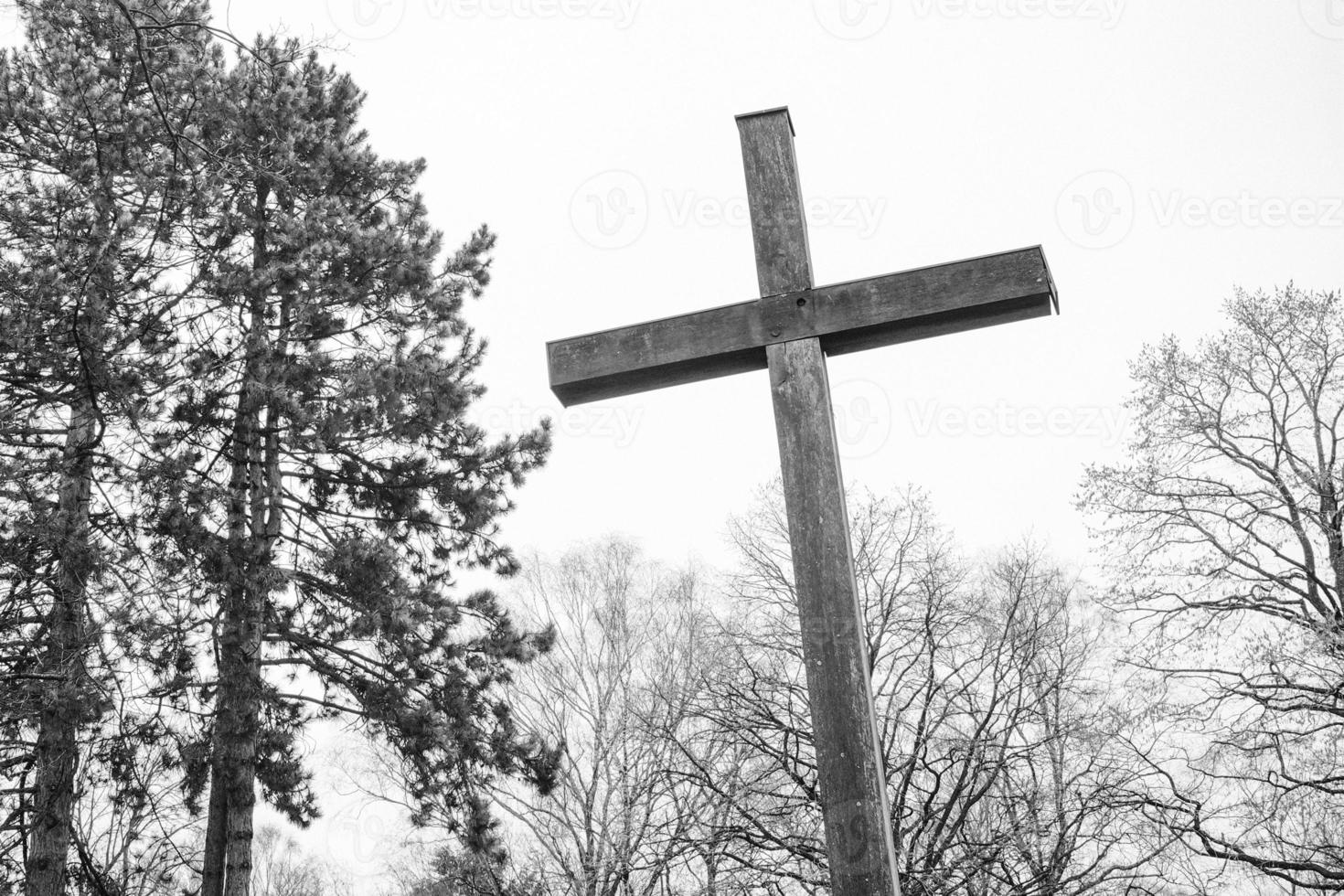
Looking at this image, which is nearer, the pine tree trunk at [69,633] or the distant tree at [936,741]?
the pine tree trunk at [69,633]

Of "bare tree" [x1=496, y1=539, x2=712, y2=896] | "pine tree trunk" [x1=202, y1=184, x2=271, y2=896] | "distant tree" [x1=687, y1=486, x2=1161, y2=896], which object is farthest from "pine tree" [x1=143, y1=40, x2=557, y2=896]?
"bare tree" [x1=496, y1=539, x2=712, y2=896]

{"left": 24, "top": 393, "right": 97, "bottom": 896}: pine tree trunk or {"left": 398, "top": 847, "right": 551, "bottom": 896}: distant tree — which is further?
{"left": 398, "top": 847, "right": 551, "bottom": 896}: distant tree

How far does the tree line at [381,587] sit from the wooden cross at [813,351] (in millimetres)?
3142

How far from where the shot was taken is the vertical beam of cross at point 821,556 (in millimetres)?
2781

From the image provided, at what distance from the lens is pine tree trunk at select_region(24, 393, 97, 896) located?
6324 mm

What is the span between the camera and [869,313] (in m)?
3.37

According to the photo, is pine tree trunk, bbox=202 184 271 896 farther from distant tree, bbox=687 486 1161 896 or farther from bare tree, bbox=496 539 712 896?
bare tree, bbox=496 539 712 896

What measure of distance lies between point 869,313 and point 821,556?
775 mm

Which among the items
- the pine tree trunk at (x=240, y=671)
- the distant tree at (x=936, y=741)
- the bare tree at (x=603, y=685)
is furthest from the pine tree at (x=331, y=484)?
the bare tree at (x=603, y=685)

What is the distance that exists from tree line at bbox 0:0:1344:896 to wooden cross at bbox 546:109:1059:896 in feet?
10.3

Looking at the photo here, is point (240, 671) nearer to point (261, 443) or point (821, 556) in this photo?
point (261, 443)

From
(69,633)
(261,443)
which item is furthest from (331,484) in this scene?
(69,633)

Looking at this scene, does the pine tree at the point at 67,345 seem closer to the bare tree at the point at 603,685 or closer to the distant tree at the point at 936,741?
the distant tree at the point at 936,741

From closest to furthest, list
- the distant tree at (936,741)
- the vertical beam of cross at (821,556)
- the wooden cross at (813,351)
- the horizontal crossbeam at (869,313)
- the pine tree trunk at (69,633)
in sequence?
the vertical beam of cross at (821,556)
the wooden cross at (813,351)
the horizontal crossbeam at (869,313)
the pine tree trunk at (69,633)
the distant tree at (936,741)
